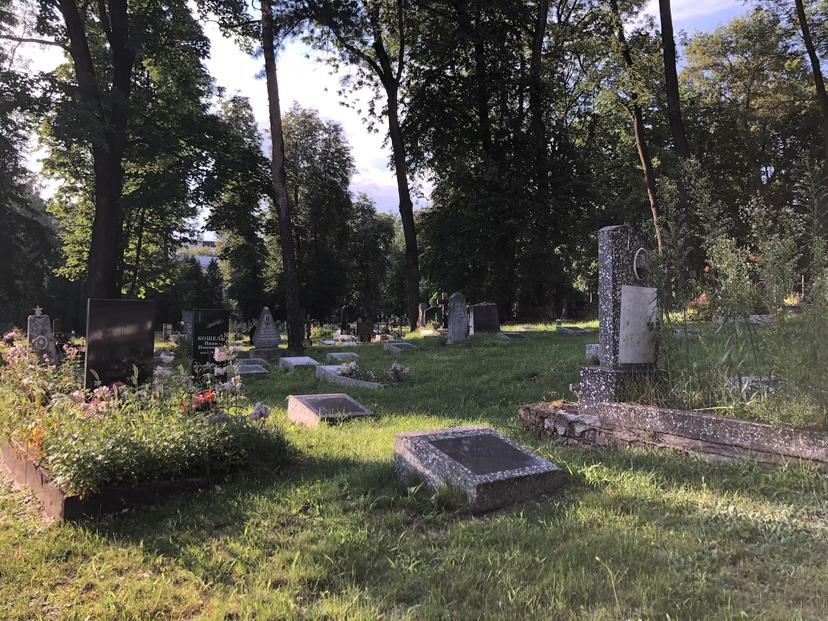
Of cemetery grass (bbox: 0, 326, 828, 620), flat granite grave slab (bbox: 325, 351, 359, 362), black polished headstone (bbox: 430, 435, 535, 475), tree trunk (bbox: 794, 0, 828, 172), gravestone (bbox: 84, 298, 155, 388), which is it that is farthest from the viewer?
tree trunk (bbox: 794, 0, 828, 172)

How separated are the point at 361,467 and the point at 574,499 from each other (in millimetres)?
1729

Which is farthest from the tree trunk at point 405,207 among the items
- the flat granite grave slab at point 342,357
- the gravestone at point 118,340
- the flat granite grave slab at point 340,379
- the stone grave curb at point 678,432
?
the stone grave curb at point 678,432

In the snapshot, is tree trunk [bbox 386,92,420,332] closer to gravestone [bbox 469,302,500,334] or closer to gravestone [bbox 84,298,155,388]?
gravestone [bbox 469,302,500,334]

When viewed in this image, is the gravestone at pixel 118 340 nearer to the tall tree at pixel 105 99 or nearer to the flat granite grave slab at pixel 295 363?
the flat granite grave slab at pixel 295 363

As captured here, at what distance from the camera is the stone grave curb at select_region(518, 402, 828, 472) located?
12.2 feet

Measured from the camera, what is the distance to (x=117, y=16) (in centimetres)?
1689

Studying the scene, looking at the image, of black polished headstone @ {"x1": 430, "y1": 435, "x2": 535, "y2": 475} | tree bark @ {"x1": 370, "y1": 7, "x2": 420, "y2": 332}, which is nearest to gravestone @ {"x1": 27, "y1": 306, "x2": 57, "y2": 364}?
tree bark @ {"x1": 370, "y1": 7, "x2": 420, "y2": 332}

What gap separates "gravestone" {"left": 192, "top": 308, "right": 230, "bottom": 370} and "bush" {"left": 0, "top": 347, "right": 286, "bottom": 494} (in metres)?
2.81

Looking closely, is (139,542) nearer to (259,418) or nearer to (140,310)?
(259,418)

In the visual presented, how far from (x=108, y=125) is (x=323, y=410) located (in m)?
13.4

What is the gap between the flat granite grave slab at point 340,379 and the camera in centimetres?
923

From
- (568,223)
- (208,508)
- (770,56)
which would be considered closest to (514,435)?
(208,508)

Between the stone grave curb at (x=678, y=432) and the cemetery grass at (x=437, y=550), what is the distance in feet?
0.50

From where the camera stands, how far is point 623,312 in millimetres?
5246
